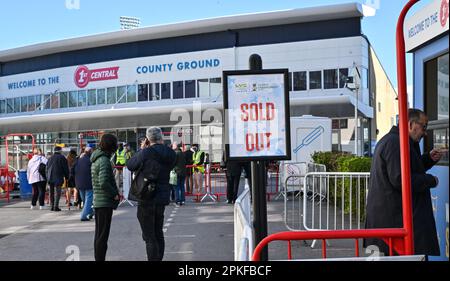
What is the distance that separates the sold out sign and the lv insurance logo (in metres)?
40.1

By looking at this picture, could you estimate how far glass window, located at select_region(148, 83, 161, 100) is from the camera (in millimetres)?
41375

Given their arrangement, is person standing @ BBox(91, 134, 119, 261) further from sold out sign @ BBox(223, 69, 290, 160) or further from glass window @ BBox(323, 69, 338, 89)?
glass window @ BBox(323, 69, 338, 89)

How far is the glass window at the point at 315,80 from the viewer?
3638cm

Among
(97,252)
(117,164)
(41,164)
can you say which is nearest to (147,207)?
(97,252)

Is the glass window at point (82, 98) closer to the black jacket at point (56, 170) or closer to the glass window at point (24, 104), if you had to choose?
the glass window at point (24, 104)

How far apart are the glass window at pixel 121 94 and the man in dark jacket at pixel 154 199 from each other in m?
37.2

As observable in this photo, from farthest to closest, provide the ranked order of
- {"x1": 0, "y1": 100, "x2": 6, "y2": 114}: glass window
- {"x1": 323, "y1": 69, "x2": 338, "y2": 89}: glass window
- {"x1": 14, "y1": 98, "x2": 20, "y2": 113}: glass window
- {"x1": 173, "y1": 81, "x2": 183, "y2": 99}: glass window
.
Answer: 1. {"x1": 0, "y1": 100, "x2": 6, "y2": 114}: glass window
2. {"x1": 14, "y1": 98, "x2": 20, "y2": 113}: glass window
3. {"x1": 173, "y1": 81, "x2": 183, "y2": 99}: glass window
4. {"x1": 323, "y1": 69, "x2": 338, "y2": 89}: glass window

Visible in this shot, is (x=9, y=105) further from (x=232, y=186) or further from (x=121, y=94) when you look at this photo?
(x=232, y=186)

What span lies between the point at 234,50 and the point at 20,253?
105 feet

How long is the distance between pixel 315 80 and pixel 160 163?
103 ft

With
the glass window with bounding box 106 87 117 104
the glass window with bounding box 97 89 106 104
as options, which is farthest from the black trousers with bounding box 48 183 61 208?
the glass window with bounding box 97 89 106 104

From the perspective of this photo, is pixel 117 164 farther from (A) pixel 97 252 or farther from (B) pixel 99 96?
(B) pixel 99 96

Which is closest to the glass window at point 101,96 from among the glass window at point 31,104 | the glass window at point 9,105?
the glass window at point 31,104

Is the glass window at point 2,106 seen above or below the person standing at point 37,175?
above
